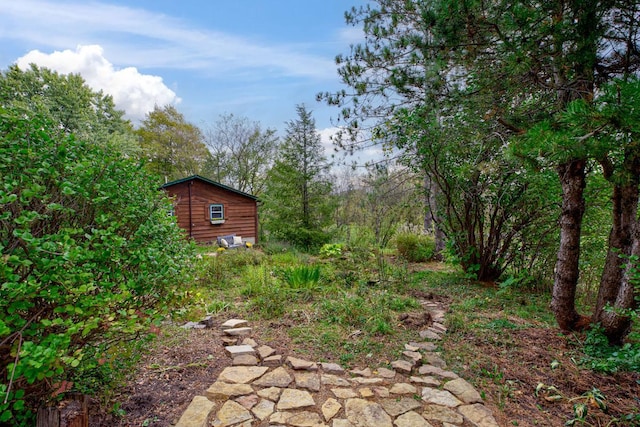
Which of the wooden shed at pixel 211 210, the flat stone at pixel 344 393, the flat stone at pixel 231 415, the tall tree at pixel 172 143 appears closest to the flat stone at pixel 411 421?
the flat stone at pixel 344 393

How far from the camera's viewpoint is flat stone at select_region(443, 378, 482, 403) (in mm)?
2029

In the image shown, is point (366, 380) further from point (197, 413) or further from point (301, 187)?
point (301, 187)

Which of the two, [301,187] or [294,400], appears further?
[301,187]

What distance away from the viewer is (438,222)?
5.44 meters

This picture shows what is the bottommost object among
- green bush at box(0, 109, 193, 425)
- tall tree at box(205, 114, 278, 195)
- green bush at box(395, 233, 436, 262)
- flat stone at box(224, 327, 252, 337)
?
flat stone at box(224, 327, 252, 337)

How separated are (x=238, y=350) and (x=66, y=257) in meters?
1.84

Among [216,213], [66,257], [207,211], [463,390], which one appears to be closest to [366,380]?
[463,390]

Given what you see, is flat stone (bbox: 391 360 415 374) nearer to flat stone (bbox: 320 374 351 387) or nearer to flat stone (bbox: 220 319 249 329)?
flat stone (bbox: 320 374 351 387)

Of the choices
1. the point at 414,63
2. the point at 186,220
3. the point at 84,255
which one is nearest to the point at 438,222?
the point at 414,63

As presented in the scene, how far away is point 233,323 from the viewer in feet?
10.6

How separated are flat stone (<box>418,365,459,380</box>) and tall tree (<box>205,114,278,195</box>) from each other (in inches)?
578

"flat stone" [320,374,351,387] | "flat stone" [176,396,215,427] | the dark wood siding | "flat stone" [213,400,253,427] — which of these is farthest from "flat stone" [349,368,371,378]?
the dark wood siding

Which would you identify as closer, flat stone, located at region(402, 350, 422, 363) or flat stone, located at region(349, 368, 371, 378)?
flat stone, located at region(349, 368, 371, 378)

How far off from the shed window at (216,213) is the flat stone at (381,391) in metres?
9.74
